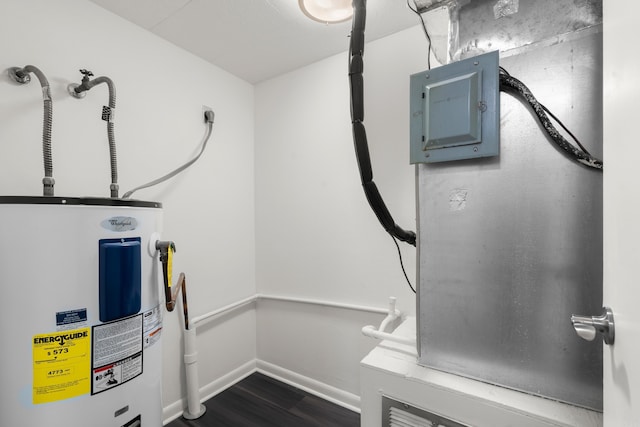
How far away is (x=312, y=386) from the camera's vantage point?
6.42ft

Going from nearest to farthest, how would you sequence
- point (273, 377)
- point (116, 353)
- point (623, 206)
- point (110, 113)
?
point (623, 206) → point (116, 353) → point (110, 113) → point (273, 377)

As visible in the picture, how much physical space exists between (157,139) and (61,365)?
4.10ft

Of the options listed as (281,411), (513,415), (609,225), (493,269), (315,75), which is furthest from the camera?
(315,75)

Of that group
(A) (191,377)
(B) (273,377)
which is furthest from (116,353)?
(B) (273,377)

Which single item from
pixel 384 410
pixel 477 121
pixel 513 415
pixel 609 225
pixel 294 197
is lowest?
pixel 384 410

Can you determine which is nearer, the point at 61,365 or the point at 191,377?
the point at 61,365

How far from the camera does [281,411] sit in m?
1.76

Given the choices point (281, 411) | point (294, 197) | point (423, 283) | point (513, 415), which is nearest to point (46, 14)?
point (294, 197)

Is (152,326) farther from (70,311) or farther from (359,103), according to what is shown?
(359,103)

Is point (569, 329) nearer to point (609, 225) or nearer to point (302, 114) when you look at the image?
point (609, 225)

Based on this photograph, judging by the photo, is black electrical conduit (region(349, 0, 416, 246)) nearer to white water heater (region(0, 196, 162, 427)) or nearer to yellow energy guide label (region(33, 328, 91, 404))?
white water heater (region(0, 196, 162, 427))

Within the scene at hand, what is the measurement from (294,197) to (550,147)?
5.15ft

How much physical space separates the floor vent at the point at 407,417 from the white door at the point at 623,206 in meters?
0.34

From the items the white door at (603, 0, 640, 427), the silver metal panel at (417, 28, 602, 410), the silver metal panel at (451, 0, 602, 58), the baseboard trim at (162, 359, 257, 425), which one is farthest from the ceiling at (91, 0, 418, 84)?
the baseboard trim at (162, 359, 257, 425)
